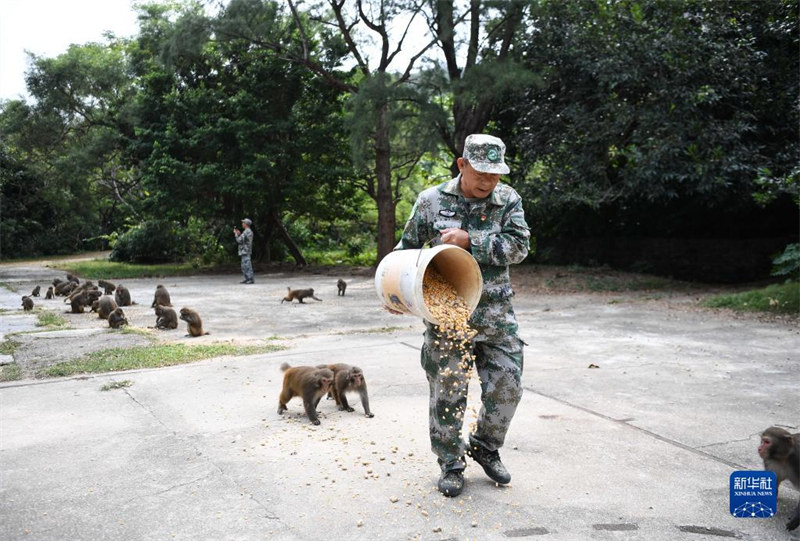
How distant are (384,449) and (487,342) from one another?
1234 mm

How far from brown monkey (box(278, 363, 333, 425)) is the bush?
20268 mm

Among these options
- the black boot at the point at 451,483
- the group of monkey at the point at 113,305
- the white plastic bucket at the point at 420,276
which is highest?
the white plastic bucket at the point at 420,276

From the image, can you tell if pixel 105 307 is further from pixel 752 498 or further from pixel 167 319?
pixel 752 498

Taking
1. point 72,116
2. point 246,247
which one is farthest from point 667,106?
point 72,116

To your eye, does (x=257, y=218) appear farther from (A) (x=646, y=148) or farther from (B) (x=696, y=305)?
(B) (x=696, y=305)

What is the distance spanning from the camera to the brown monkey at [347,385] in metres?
5.21

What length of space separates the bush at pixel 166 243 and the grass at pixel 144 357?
1733 cm

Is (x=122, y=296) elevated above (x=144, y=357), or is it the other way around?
(x=122, y=296)

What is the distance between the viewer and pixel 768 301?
1078cm

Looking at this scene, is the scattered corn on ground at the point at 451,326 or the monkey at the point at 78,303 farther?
the monkey at the point at 78,303

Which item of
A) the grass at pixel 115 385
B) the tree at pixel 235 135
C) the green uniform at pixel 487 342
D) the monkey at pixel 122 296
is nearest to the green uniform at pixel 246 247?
the tree at pixel 235 135

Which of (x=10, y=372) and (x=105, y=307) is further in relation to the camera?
(x=105, y=307)

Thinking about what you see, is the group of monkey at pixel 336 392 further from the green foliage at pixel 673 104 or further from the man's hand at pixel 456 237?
the green foliage at pixel 673 104

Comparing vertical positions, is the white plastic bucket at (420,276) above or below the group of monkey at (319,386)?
above
